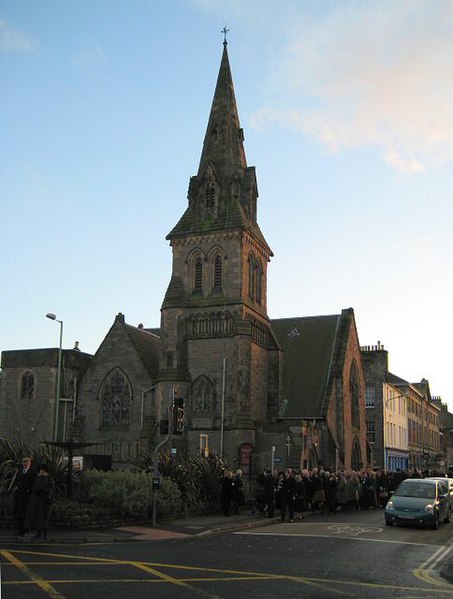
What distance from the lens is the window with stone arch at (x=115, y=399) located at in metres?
39.1

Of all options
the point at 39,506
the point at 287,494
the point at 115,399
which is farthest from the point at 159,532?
the point at 115,399

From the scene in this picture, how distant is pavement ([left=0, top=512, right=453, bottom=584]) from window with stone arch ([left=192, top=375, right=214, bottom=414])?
593 inches

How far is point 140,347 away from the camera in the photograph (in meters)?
41.0

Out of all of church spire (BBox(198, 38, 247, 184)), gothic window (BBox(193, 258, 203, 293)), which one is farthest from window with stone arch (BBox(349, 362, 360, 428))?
church spire (BBox(198, 38, 247, 184))

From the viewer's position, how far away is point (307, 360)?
43.0 meters

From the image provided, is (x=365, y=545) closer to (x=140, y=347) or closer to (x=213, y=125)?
(x=140, y=347)

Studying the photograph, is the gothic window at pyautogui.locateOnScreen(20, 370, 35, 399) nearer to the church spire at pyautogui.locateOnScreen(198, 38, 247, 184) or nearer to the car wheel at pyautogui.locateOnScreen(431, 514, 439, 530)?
the church spire at pyautogui.locateOnScreen(198, 38, 247, 184)

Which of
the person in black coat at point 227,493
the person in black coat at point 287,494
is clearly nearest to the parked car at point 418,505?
the person in black coat at point 287,494

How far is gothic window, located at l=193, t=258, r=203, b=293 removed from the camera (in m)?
38.6

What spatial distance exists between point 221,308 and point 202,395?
15.8 feet

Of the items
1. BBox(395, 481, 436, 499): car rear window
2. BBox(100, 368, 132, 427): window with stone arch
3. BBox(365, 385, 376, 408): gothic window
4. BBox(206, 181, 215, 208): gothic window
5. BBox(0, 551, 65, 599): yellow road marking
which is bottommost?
BBox(0, 551, 65, 599): yellow road marking

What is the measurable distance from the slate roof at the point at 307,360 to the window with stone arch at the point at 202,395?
557cm

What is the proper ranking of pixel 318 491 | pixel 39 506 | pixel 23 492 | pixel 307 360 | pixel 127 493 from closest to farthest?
pixel 39 506
pixel 23 492
pixel 127 493
pixel 318 491
pixel 307 360

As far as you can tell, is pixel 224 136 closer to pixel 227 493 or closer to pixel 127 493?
pixel 227 493
